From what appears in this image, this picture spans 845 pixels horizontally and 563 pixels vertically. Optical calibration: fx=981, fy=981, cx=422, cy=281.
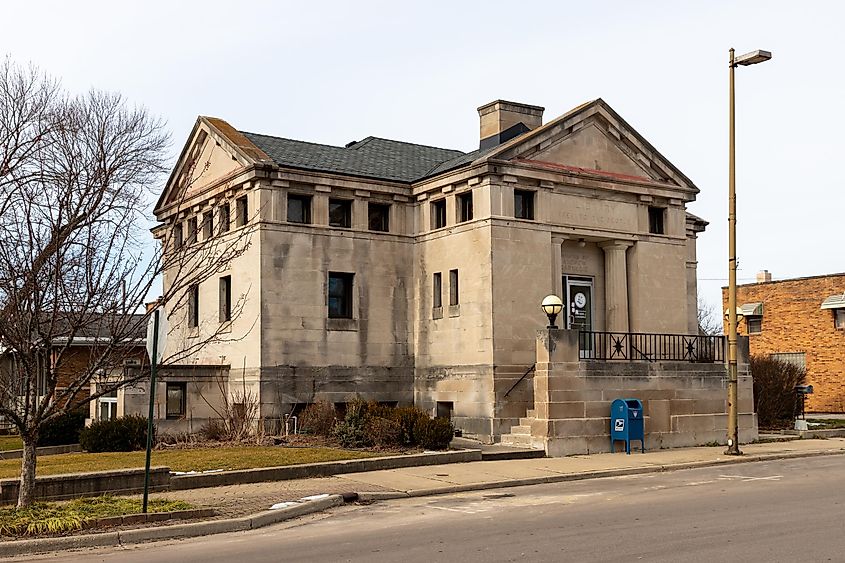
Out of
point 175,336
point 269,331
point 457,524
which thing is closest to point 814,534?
point 457,524

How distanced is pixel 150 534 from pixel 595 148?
1989 cm

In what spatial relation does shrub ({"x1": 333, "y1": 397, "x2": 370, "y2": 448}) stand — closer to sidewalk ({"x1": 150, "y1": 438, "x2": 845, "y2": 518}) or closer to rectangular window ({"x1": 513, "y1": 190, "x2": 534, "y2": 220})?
sidewalk ({"x1": 150, "y1": 438, "x2": 845, "y2": 518})

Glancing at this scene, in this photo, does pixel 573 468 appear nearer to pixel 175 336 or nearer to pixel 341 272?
pixel 341 272

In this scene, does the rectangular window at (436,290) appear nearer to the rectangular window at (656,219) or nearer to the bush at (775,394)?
the rectangular window at (656,219)

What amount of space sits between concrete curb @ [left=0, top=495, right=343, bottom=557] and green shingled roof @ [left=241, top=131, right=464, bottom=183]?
1530 cm

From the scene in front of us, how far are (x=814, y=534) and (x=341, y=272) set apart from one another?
60.4 feet

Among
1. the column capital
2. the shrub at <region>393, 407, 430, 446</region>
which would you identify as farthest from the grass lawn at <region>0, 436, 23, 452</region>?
the column capital

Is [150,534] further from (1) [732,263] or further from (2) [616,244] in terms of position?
(2) [616,244]

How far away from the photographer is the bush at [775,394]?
3186 centimetres

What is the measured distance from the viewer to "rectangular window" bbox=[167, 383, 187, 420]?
2695cm

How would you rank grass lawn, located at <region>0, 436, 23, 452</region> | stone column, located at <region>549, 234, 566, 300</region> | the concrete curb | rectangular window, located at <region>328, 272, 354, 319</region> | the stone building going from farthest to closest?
rectangular window, located at <region>328, 272, 354, 319</region> → stone column, located at <region>549, 234, 566, 300</region> → grass lawn, located at <region>0, 436, 23, 452</region> → the stone building → the concrete curb

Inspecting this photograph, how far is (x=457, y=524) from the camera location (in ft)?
43.1

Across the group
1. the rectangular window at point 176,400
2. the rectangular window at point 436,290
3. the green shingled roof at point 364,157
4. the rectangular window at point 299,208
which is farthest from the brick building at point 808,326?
the rectangular window at point 176,400

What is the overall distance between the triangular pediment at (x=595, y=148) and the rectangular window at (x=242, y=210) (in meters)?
7.20
